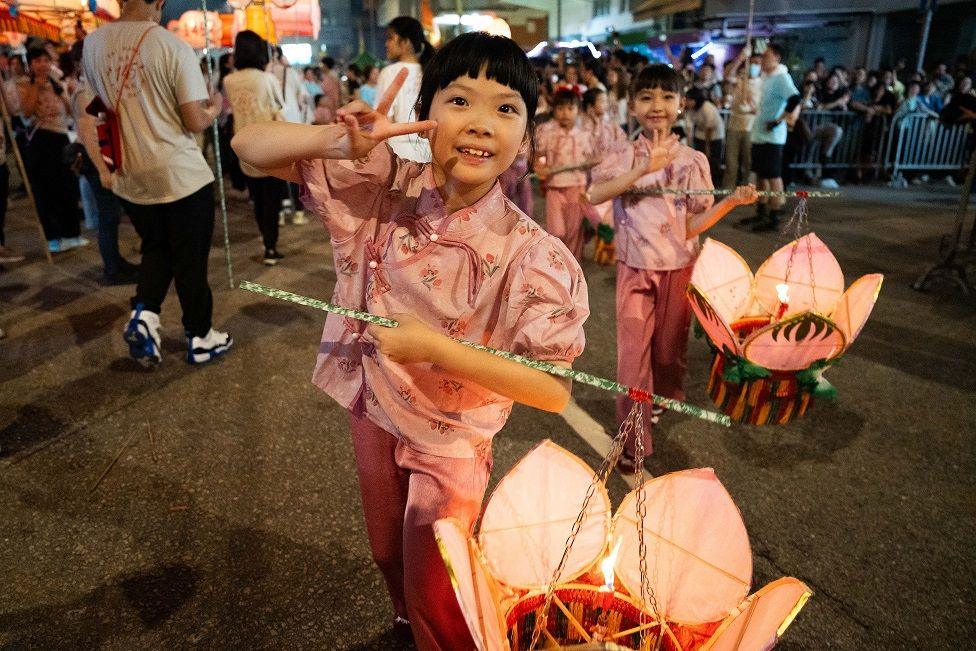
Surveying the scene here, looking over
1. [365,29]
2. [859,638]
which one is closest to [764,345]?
[859,638]

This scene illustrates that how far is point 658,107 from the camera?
269cm

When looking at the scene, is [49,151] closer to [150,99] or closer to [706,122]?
[150,99]

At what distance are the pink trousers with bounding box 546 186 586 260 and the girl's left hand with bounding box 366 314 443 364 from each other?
493 cm

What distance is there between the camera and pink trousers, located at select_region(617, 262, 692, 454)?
2.85m

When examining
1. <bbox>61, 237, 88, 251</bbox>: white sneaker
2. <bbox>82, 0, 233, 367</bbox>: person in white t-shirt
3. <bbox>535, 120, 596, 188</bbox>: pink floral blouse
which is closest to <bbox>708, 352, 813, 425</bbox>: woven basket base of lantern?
<bbox>82, 0, 233, 367</bbox>: person in white t-shirt

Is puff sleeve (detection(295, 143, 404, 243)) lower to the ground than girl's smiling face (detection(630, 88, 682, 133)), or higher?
lower

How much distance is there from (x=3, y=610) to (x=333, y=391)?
1.43m

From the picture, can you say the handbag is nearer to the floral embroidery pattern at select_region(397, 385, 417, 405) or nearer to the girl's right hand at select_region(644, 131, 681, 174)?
the girl's right hand at select_region(644, 131, 681, 174)

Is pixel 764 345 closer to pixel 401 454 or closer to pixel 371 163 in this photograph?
pixel 401 454

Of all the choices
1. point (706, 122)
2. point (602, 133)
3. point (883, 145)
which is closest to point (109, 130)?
point (602, 133)

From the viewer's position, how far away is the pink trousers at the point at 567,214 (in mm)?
6039

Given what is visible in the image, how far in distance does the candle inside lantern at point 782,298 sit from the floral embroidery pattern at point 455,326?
189cm

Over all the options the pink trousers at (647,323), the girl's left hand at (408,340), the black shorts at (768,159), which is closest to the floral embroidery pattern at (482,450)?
the girl's left hand at (408,340)

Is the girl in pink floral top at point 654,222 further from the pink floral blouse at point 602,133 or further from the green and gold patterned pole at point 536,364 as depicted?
the pink floral blouse at point 602,133
